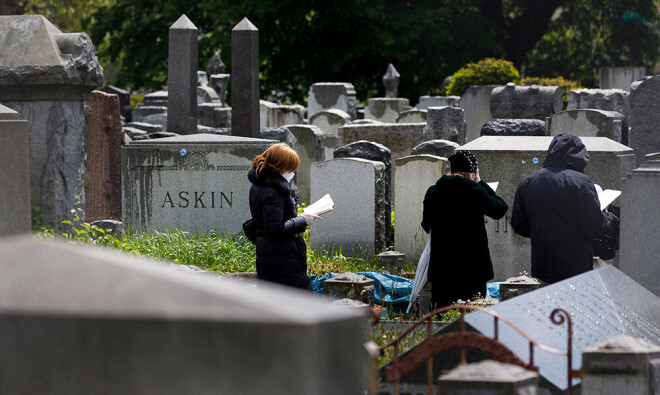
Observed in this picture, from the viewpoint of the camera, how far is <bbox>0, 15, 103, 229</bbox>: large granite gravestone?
8.20 meters

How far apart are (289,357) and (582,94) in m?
15.4

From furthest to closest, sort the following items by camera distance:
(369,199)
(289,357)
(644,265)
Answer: (369,199)
(644,265)
(289,357)

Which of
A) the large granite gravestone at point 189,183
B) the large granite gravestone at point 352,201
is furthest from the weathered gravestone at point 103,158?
the large granite gravestone at point 352,201

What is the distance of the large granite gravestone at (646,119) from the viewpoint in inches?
441

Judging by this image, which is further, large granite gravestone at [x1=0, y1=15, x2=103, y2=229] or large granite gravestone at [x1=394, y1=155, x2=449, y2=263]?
large granite gravestone at [x1=394, y1=155, x2=449, y2=263]

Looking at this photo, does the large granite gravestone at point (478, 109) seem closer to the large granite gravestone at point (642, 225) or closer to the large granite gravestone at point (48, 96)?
the large granite gravestone at point (48, 96)

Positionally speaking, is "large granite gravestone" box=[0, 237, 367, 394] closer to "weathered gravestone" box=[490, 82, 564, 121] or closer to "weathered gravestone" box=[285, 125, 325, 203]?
"weathered gravestone" box=[285, 125, 325, 203]

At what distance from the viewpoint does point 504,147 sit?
9422mm

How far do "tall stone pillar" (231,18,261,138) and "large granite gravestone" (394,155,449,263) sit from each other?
3.17 metres

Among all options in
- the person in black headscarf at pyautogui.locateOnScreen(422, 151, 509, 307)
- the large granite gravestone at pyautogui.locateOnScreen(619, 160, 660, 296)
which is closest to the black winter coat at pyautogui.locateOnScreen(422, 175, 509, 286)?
the person in black headscarf at pyautogui.locateOnScreen(422, 151, 509, 307)

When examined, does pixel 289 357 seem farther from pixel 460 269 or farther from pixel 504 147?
pixel 504 147

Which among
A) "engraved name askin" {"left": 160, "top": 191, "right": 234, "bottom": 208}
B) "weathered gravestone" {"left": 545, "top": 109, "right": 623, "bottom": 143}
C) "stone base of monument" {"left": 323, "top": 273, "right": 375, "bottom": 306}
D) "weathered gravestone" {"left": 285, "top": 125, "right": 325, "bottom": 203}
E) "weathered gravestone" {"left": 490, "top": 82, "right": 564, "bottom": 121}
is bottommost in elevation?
"stone base of monument" {"left": 323, "top": 273, "right": 375, "bottom": 306}

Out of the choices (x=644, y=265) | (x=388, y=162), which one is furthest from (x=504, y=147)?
(x=644, y=265)

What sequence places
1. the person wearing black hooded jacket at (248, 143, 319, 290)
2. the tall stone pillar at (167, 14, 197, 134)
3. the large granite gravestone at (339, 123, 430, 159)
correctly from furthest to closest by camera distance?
the large granite gravestone at (339, 123, 430, 159) → the tall stone pillar at (167, 14, 197, 134) → the person wearing black hooded jacket at (248, 143, 319, 290)
